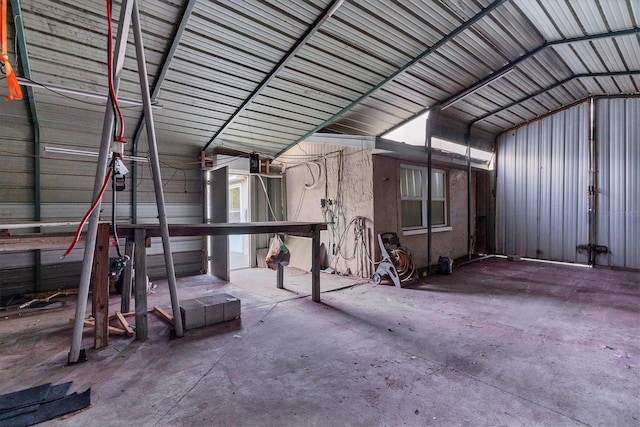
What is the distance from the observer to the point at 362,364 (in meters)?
2.81

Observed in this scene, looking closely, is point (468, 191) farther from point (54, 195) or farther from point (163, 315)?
point (54, 195)

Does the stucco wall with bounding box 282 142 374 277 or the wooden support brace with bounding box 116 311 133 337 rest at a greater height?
the stucco wall with bounding box 282 142 374 277

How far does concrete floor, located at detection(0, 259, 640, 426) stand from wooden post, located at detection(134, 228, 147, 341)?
150 millimetres

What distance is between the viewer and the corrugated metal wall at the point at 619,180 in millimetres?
6797

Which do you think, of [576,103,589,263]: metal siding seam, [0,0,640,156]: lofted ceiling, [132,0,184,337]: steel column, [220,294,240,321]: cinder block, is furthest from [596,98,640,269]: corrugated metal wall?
[132,0,184,337]: steel column

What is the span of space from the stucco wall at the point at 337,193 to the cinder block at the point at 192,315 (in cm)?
345

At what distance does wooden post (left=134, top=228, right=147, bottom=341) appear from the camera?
10.8ft

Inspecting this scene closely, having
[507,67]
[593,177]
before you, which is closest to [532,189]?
[593,177]

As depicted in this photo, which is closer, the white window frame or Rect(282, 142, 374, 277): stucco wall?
Rect(282, 142, 374, 277): stucco wall

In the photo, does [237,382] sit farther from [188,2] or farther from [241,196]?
[241,196]

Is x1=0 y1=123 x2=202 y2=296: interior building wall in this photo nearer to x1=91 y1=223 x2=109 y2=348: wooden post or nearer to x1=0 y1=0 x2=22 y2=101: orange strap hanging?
x1=91 y1=223 x2=109 y2=348: wooden post

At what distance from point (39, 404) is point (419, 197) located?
6712 mm

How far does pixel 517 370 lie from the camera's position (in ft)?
Result: 8.87

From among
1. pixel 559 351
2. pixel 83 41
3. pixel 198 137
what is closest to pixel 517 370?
pixel 559 351
